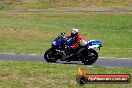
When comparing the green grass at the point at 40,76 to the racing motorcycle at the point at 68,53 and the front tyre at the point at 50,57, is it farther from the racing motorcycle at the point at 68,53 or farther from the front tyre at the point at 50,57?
Result: the front tyre at the point at 50,57

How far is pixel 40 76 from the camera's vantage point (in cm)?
1485

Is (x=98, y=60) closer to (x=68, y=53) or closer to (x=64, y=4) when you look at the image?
(x=68, y=53)

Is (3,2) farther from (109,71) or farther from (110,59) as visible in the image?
(109,71)

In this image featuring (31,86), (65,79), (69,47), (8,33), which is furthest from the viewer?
(8,33)

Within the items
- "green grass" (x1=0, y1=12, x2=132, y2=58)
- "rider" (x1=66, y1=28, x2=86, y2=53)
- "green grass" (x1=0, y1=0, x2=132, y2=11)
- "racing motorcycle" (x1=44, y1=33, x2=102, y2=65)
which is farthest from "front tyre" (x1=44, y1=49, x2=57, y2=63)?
"green grass" (x1=0, y1=0, x2=132, y2=11)

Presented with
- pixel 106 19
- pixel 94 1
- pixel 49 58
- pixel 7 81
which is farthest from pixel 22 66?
pixel 94 1

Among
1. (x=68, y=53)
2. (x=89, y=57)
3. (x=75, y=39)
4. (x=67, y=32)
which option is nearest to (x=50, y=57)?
(x=68, y=53)

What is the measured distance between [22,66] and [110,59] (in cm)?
728

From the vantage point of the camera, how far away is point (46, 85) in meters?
13.6

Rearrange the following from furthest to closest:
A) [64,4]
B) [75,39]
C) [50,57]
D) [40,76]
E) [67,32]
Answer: [64,4] < [67,32] < [50,57] < [75,39] < [40,76]

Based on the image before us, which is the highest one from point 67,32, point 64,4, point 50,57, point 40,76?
point 40,76

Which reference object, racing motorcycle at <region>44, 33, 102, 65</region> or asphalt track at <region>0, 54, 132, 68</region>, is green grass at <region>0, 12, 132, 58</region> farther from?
racing motorcycle at <region>44, 33, 102, 65</region>

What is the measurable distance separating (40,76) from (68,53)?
6033 millimetres

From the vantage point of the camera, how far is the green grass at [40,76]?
13562 mm
